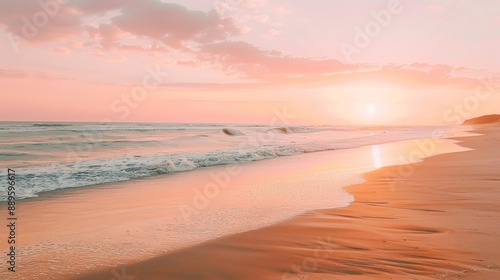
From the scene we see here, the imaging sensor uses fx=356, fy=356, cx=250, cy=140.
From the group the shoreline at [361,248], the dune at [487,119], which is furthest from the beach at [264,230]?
the dune at [487,119]

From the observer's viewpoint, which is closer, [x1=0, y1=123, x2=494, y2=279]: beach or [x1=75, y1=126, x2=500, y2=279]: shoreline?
[x1=75, y1=126, x2=500, y2=279]: shoreline

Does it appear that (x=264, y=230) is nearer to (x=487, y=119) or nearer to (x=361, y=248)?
(x=361, y=248)

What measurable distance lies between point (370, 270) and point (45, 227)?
6.22 m

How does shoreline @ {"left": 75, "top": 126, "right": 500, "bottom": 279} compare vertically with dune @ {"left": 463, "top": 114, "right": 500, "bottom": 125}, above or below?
below

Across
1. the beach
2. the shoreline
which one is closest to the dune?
the beach

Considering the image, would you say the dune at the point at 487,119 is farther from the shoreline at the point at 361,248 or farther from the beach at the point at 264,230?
the shoreline at the point at 361,248

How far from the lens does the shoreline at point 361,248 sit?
4.66 m

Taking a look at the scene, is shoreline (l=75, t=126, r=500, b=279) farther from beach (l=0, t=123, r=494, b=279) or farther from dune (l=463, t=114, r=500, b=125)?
dune (l=463, t=114, r=500, b=125)

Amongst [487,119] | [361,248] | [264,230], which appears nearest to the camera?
[361,248]

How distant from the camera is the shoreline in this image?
4.66m

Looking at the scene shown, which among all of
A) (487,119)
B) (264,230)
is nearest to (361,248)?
(264,230)

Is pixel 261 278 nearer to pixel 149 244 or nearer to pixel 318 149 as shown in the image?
pixel 149 244

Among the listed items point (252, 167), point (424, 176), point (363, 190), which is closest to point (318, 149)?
point (252, 167)

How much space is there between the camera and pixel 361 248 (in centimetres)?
556
